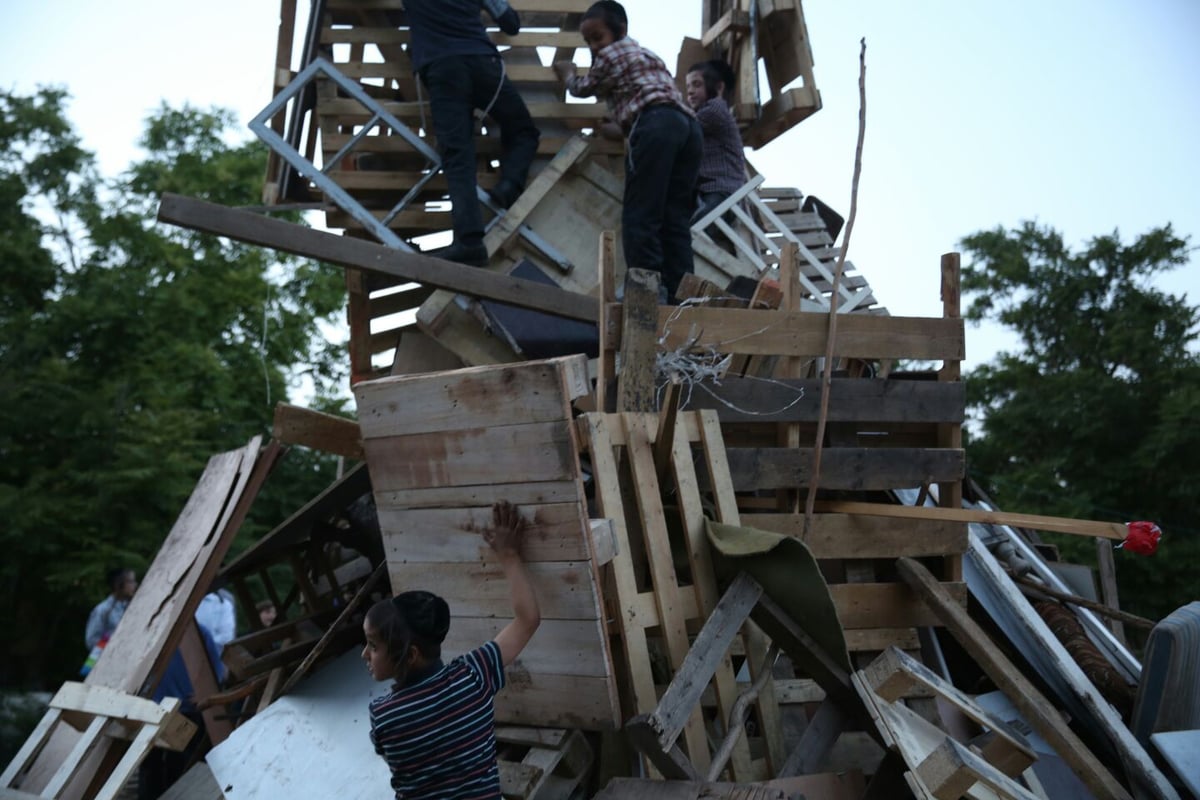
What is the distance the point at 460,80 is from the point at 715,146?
2.01 meters

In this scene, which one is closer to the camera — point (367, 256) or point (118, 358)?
point (367, 256)

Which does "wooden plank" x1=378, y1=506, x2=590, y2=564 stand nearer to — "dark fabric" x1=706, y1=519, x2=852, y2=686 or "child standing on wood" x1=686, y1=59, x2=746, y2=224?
"dark fabric" x1=706, y1=519, x2=852, y2=686

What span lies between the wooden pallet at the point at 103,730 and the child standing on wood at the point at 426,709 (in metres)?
2.37

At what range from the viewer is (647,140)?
23.9 feet

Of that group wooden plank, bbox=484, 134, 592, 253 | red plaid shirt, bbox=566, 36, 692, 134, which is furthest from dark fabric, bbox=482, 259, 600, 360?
red plaid shirt, bbox=566, 36, 692, 134

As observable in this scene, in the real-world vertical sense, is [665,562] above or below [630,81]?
below

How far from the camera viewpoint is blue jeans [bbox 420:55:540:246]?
7339mm

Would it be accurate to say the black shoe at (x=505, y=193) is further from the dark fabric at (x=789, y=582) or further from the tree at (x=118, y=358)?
the tree at (x=118, y=358)

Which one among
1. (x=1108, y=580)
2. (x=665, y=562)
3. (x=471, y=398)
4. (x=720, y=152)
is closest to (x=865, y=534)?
(x=665, y=562)

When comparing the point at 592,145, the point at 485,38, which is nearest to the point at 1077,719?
the point at 592,145

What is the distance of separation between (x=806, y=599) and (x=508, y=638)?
1.29m

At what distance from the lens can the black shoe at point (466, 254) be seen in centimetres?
726

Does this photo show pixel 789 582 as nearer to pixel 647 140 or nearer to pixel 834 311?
pixel 834 311

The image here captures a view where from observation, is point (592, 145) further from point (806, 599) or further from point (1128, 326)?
point (1128, 326)
